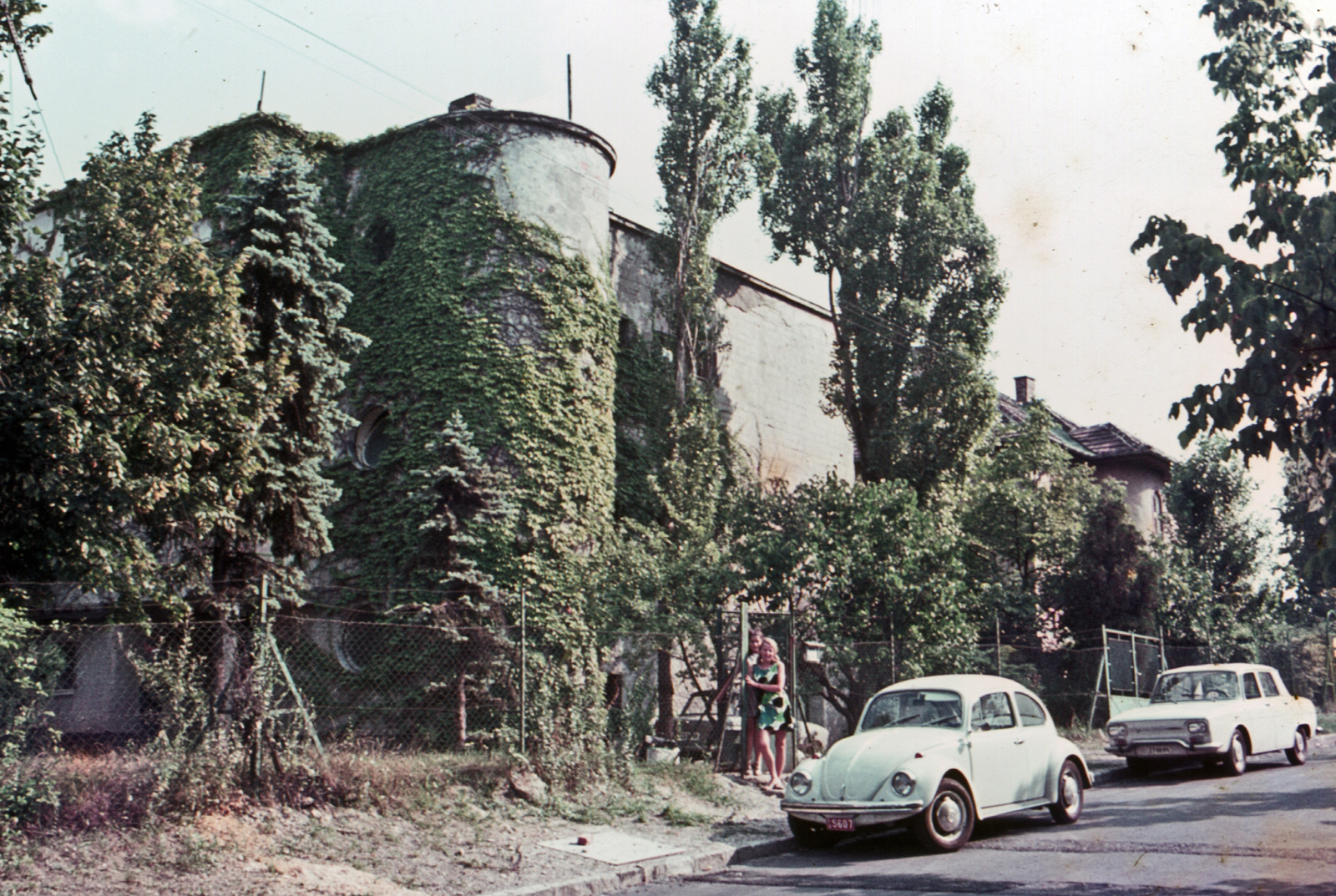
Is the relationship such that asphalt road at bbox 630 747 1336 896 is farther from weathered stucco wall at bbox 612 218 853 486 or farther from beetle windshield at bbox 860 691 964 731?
weathered stucco wall at bbox 612 218 853 486

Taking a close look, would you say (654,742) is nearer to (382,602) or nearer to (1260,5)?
(382,602)

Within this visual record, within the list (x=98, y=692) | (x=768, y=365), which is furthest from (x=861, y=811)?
(x=768, y=365)

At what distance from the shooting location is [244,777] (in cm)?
947

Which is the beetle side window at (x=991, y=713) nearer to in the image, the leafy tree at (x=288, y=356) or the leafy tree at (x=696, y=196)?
the leafy tree at (x=288, y=356)

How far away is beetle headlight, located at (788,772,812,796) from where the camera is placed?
10.3 meters

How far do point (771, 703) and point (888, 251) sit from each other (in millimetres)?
14051

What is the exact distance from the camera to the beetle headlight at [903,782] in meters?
9.66

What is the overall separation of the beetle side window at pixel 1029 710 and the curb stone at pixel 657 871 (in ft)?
8.81

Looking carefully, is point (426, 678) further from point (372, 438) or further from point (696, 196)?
point (696, 196)

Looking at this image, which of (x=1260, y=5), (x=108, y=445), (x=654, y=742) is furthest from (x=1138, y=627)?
(x=108, y=445)

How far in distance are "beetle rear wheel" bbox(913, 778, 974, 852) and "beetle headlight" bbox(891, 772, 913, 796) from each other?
0.21m

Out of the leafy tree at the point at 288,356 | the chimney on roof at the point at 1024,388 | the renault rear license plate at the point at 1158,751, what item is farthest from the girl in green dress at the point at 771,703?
the chimney on roof at the point at 1024,388

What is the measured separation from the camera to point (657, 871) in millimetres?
9305

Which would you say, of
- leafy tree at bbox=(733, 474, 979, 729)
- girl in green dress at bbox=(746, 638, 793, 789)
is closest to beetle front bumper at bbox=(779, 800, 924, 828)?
girl in green dress at bbox=(746, 638, 793, 789)
